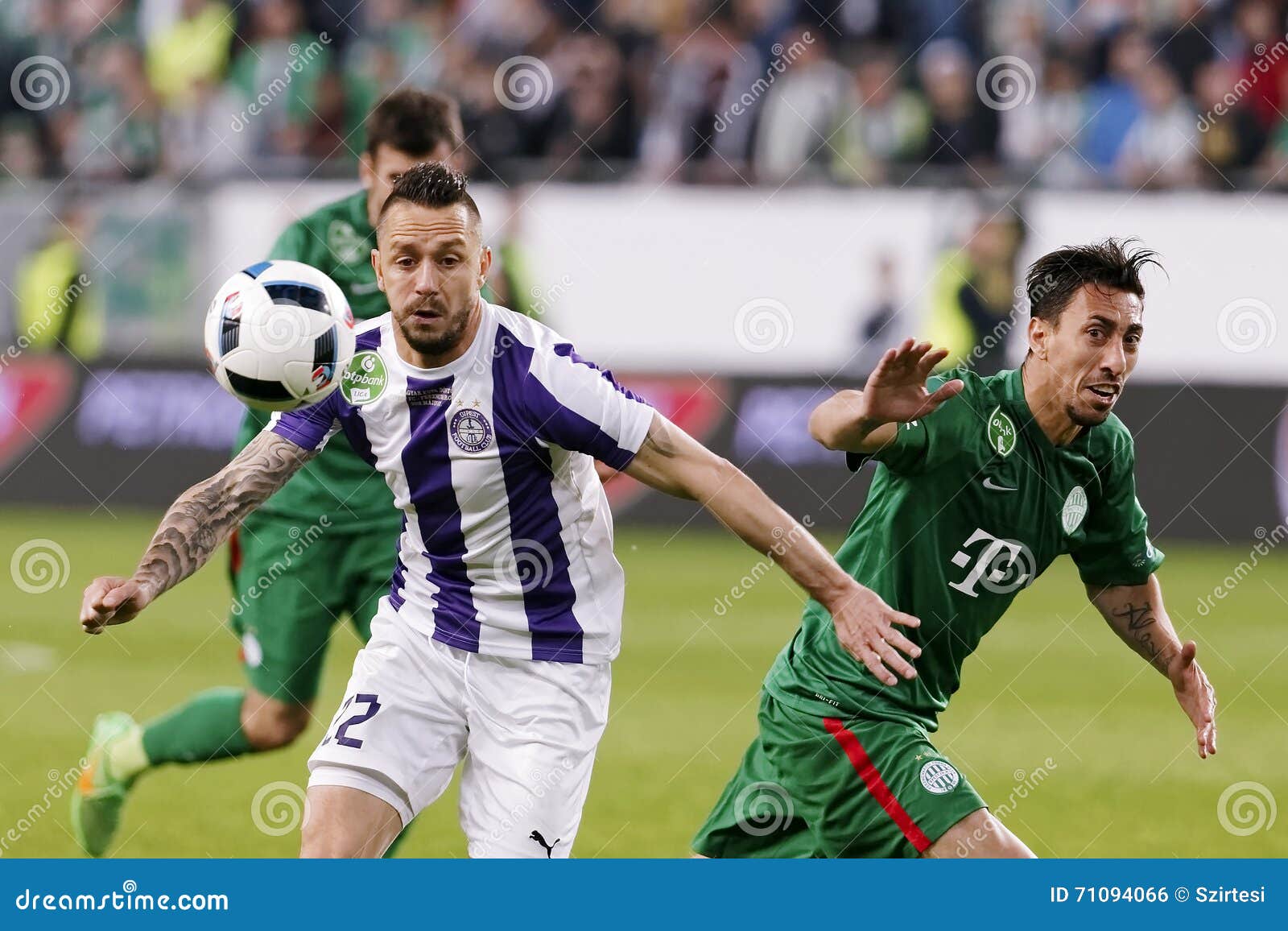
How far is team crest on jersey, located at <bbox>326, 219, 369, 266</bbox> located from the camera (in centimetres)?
684

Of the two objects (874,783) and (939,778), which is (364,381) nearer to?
(874,783)

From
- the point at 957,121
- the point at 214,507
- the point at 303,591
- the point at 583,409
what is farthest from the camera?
the point at 957,121

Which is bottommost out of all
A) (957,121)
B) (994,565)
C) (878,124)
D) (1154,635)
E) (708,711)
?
(708,711)

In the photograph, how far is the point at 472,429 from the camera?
509cm

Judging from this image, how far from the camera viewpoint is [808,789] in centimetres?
518

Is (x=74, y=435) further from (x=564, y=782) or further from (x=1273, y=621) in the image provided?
(x=564, y=782)

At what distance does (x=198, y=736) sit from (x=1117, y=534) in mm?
3432

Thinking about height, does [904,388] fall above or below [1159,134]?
below

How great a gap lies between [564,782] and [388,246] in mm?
1553

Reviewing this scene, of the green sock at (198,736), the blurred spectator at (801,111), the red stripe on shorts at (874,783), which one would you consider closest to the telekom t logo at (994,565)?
the red stripe on shorts at (874,783)

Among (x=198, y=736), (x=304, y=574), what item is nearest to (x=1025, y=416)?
(x=304, y=574)

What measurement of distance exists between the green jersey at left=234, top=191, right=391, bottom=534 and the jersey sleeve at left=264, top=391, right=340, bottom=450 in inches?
61.4

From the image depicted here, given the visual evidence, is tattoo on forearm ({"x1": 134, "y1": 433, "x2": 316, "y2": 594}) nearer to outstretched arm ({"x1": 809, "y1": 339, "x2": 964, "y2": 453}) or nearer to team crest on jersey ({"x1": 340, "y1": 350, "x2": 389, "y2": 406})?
team crest on jersey ({"x1": 340, "y1": 350, "x2": 389, "y2": 406})

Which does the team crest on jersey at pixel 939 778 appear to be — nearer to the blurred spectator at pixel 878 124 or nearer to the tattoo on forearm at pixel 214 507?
the tattoo on forearm at pixel 214 507
